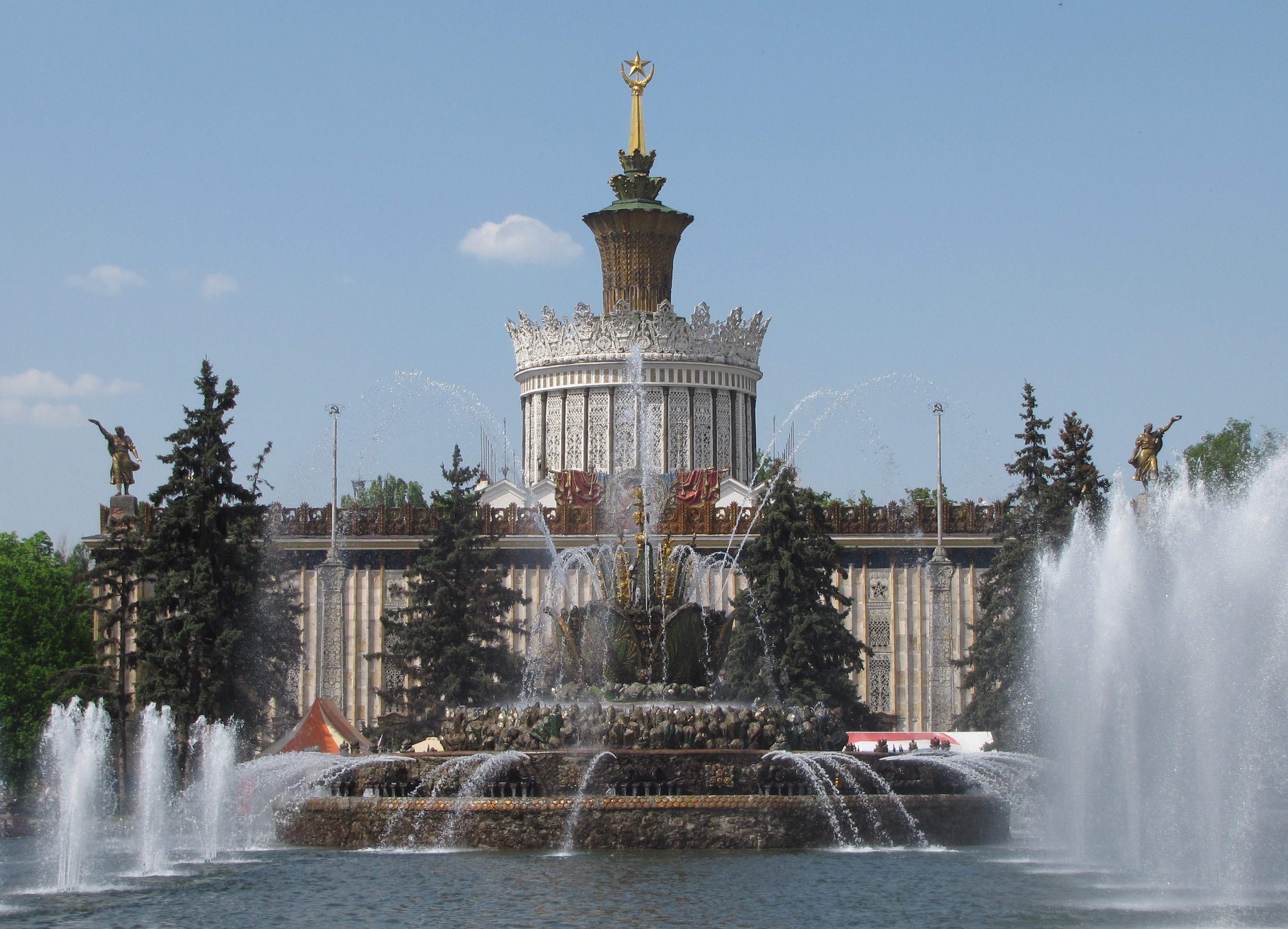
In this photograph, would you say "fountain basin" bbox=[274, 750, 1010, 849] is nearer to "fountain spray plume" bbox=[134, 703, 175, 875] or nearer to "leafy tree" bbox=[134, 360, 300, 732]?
"fountain spray plume" bbox=[134, 703, 175, 875]

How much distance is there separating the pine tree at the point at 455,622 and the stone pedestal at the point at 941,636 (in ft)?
35.6

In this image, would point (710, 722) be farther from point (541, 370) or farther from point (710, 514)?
point (541, 370)

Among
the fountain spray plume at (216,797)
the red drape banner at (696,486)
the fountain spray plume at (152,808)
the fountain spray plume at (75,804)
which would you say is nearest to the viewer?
the fountain spray plume at (75,804)

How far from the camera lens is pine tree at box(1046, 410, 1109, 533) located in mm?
36688

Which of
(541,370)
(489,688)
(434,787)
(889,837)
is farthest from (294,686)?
(889,837)

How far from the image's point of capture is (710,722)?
76.5 ft

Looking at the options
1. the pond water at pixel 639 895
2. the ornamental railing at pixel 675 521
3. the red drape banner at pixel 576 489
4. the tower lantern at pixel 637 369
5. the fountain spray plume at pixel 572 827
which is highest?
the tower lantern at pixel 637 369

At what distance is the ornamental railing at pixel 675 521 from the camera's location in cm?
4406

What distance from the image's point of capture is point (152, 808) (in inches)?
945

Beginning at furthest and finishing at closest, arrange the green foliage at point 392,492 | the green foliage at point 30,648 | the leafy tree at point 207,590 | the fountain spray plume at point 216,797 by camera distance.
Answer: the green foliage at point 392,492
the green foliage at point 30,648
the leafy tree at point 207,590
the fountain spray plume at point 216,797

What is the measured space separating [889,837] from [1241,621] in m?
5.00

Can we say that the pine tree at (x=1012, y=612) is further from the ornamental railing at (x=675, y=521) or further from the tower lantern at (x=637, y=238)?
the tower lantern at (x=637, y=238)

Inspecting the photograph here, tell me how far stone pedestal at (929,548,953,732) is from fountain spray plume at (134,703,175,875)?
1940 centimetres

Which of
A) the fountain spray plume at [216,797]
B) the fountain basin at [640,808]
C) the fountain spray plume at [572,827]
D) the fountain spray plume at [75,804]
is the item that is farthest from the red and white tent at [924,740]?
the fountain spray plume at [75,804]
